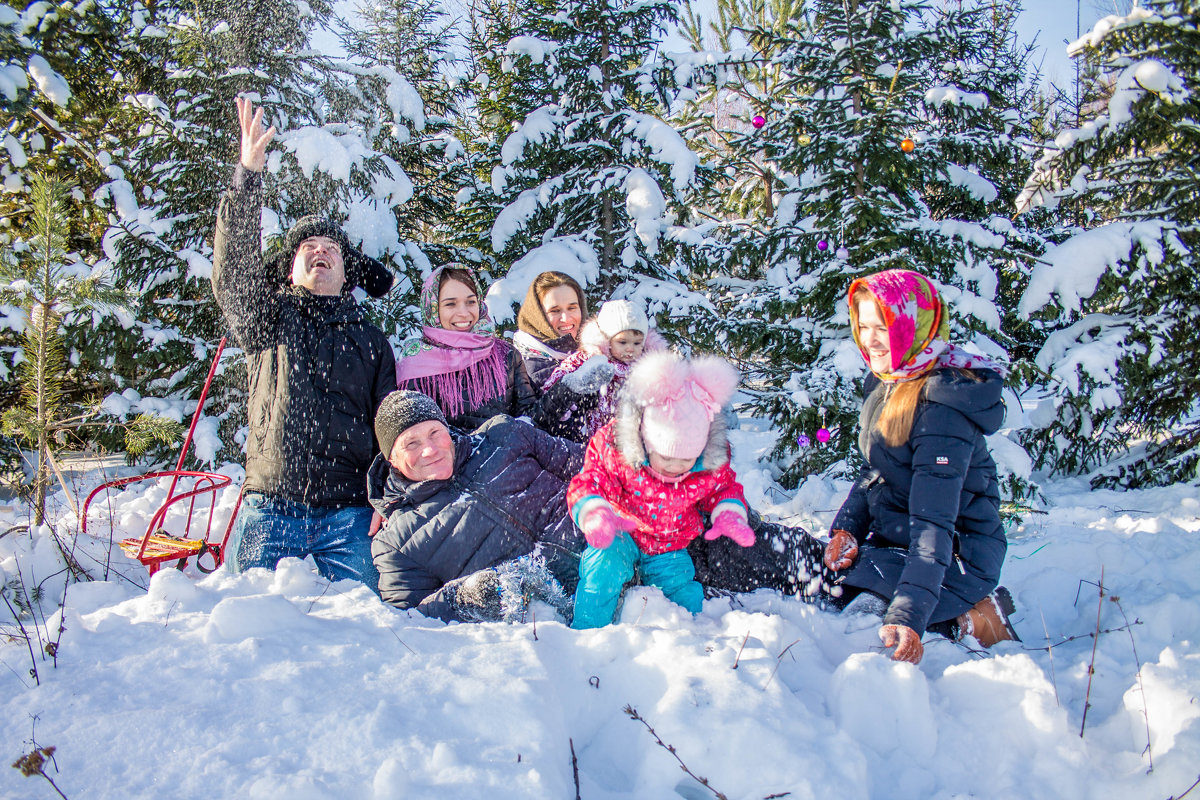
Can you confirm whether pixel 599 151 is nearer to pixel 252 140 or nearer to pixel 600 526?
pixel 252 140

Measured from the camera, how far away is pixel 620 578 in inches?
109

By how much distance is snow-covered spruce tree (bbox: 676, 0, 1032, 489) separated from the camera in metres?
5.32

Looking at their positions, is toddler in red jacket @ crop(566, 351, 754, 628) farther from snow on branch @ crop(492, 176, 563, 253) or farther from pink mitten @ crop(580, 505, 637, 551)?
snow on branch @ crop(492, 176, 563, 253)

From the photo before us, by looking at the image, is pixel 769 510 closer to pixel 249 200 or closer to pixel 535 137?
pixel 249 200

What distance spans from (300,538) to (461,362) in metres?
1.40

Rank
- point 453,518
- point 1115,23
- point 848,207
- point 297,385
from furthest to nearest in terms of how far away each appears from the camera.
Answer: point 848,207 → point 1115,23 → point 297,385 → point 453,518

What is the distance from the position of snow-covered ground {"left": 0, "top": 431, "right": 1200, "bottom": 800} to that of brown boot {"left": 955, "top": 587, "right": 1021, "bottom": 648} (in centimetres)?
15

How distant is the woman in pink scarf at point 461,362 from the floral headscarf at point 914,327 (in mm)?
2353

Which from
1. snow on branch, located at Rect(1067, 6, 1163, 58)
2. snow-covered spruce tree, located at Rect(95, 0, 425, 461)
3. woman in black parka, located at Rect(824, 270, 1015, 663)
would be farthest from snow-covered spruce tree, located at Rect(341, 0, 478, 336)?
snow on branch, located at Rect(1067, 6, 1163, 58)

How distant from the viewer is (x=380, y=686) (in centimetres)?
184

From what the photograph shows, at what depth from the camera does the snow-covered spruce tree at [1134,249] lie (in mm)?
5059

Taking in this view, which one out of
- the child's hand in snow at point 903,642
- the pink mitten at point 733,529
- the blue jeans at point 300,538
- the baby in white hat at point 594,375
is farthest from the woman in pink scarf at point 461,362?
the child's hand in snow at point 903,642

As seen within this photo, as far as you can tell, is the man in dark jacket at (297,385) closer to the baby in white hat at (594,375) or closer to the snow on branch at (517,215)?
the baby in white hat at (594,375)

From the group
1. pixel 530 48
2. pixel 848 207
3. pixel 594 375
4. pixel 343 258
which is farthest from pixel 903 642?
pixel 530 48
